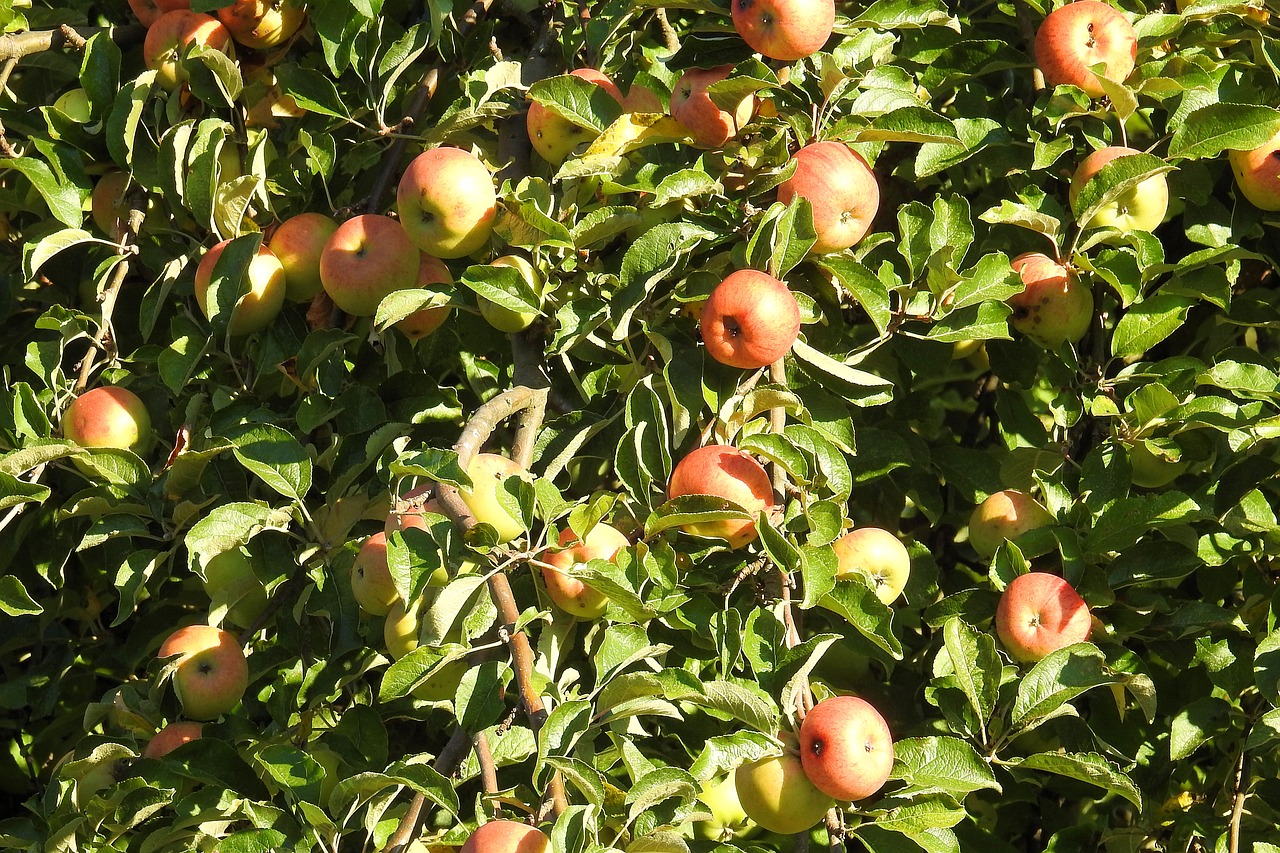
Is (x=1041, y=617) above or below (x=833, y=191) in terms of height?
below

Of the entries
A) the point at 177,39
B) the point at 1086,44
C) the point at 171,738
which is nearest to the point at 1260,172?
the point at 1086,44

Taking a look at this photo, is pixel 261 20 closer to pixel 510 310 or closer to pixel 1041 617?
pixel 510 310

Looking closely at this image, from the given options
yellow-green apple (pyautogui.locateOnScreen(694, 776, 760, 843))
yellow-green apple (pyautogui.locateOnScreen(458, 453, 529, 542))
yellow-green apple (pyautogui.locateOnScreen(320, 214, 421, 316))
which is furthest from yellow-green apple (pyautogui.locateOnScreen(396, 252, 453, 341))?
yellow-green apple (pyautogui.locateOnScreen(694, 776, 760, 843))

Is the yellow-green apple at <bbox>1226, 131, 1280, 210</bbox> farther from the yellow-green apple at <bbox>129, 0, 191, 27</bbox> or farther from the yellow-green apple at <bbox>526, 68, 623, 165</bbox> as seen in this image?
the yellow-green apple at <bbox>129, 0, 191, 27</bbox>

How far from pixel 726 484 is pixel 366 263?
724 millimetres

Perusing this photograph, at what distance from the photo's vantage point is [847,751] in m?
1.57

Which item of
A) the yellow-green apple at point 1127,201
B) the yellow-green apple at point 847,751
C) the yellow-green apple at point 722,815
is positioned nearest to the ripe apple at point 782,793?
the yellow-green apple at point 847,751

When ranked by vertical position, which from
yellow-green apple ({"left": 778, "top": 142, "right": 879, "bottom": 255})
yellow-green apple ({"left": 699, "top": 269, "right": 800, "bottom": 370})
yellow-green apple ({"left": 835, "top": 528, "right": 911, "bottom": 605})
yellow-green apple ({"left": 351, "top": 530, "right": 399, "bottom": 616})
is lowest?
yellow-green apple ({"left": 835, "top": 528, "right": 911, "bottom": 605})

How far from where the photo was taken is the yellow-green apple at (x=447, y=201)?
1.95 meters

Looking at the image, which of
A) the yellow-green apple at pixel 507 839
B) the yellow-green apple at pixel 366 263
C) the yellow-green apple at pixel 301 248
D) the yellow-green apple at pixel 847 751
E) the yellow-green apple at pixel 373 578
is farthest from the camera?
the yellow-green apple at pixel 301 248

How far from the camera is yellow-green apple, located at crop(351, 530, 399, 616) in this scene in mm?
1828

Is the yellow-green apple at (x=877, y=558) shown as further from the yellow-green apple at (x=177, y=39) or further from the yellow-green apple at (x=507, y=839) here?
the yellow-green apple at (x=177, y=39)

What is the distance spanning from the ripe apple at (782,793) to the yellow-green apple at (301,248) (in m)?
1.11

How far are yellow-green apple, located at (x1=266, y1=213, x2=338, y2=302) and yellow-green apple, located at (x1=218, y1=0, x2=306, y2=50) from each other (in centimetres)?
37
